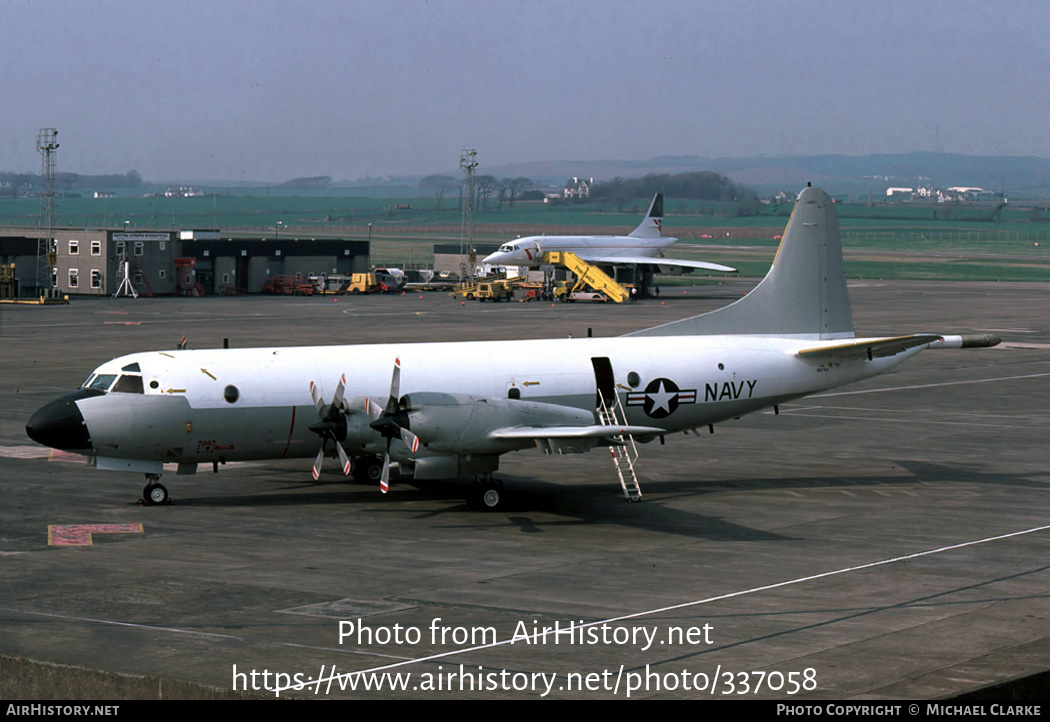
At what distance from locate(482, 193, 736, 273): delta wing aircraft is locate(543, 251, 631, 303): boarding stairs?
1.45 meters

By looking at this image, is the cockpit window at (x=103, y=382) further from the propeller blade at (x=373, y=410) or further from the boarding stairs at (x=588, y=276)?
the boarding stairs at (x=588, y=276)

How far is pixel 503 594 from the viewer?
904 inches

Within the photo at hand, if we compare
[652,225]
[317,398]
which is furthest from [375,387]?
[652,225]

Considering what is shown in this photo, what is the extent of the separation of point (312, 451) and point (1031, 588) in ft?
54.7

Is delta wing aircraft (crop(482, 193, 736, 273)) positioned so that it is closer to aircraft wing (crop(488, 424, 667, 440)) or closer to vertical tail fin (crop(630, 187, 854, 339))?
vertical tail fin (crop(630, 187, 854, 339))

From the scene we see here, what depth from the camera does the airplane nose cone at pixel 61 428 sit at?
97.6 ft

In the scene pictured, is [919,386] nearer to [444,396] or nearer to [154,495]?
[444,396]

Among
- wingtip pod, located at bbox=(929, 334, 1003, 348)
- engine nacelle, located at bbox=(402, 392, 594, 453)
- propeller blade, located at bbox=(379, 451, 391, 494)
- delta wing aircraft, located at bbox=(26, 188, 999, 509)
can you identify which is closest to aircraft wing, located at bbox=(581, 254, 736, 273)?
wingtip pod, located at bbox=(929, 334, 1003, 348)

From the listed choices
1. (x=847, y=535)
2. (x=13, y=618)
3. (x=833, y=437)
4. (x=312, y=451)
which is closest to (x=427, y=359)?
(x=312, y=451)

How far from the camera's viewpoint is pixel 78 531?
92.1 feet

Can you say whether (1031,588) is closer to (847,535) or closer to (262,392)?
(847,535)

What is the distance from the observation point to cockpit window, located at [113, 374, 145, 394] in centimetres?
3047

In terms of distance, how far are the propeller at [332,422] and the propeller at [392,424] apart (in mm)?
790

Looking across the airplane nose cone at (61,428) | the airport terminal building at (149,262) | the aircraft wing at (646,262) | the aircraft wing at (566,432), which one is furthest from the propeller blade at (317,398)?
the aircraft wing at (646,262)
